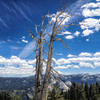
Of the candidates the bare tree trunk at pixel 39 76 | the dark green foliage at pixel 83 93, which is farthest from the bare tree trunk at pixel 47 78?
the dark green foliage at pixel 83 93

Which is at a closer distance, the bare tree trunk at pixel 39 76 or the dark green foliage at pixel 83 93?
the bare tree trunk at pixel 39 76

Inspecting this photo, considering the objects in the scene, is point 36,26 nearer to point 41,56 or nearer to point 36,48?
point 36,48

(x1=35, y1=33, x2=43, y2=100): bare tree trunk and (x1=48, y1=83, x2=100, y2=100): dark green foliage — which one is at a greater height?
(x1=35, y1=33, x2=43, y2=100): bare tree trunk

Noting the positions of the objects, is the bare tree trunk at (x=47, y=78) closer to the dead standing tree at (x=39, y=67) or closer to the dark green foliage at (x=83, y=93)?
the dead standing tree at (x=39, y=67)

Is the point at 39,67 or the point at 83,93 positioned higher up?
the point at 39,67

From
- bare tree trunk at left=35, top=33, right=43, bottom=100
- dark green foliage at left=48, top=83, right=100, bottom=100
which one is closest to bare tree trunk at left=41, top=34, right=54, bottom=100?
bare tree trunk at left=35, top=33, right=43, bottom=100

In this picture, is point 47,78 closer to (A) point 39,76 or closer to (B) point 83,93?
(A) point 39,76

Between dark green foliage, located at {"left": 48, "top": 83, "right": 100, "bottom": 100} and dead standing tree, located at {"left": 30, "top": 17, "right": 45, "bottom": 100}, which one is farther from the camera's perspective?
dark green foliage, located at {"left": 48, "top": 83, "right": 100, "bottom": 100}

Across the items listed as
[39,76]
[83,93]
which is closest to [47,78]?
[39,76]

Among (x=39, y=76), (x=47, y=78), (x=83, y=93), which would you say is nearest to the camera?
(x=47, y=78)

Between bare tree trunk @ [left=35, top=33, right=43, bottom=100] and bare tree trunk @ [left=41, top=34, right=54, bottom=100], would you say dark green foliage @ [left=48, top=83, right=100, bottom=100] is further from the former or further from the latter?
bare tree trunk @ [left=41, top=34, right=54, bottom=100]

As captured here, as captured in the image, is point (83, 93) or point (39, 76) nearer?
point (39, 76)

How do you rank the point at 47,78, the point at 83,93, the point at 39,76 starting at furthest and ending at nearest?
the point at 83,93 < the point at 39,76 < the point at 47,78

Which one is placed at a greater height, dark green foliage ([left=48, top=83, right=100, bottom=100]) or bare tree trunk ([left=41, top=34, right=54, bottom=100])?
bare tree trunk ([left=41, top=34, right=54, bottom=100])
